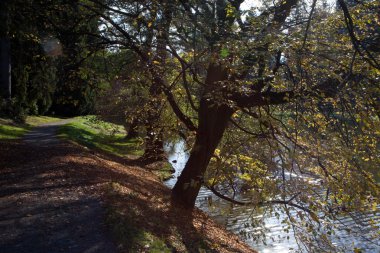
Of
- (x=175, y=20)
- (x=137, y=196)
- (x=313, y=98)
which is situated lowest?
(x=137, y=196)

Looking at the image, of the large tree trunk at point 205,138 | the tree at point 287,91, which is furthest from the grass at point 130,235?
the large tree trunk at point 205,138

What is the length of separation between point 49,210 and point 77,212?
1.73ft

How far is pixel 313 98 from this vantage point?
25.7 feet

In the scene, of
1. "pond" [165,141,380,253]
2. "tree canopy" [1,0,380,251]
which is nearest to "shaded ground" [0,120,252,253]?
"pond" [165,141,380,253]

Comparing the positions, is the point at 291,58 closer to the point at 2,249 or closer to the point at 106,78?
the point at 2,249

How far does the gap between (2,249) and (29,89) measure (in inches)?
970

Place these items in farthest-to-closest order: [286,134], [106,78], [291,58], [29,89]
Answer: [29,89]
[106,78]
[286,134]
[291,58]

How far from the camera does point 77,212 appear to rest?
8.73 meters

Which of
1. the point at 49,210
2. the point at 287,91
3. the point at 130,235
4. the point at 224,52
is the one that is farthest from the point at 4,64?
the point at 287,91

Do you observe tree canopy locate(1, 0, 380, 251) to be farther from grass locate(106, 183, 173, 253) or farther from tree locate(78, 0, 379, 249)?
grass locate(106, 183, 173, 253)

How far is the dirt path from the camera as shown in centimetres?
703

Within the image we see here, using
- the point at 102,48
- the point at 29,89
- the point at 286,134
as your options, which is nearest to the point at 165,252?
the point at 286,134

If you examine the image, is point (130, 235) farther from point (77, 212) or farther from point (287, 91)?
point (287, 91)

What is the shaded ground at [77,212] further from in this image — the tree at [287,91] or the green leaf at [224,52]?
the green leaf at [224,52]
